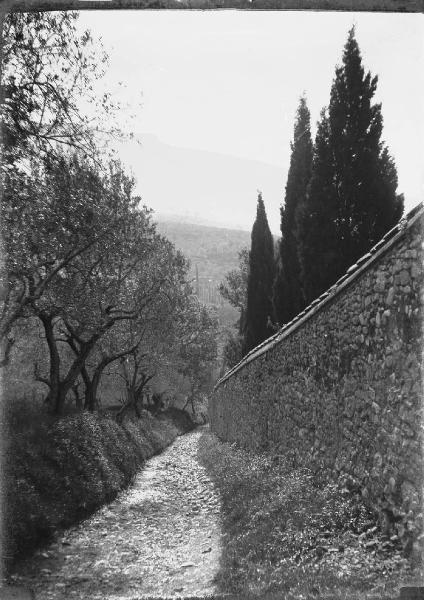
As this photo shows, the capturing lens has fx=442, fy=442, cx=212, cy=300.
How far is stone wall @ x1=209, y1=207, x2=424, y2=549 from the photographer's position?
18.4ft

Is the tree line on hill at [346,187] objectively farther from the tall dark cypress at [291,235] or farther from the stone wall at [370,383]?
the stone wall at [370,383]

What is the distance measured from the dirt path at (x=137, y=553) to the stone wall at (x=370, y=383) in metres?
2.79

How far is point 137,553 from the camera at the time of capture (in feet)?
28.5

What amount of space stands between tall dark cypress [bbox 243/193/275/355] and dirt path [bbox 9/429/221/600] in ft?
53.7

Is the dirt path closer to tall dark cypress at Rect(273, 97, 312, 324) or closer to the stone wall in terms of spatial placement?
the stone wall

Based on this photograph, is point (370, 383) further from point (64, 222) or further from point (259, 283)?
point (259, 283)

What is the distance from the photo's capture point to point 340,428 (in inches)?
323

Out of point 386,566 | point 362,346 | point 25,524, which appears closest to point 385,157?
point 362,346

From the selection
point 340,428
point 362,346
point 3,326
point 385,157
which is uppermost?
point 385,157

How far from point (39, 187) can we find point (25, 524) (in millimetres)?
6921

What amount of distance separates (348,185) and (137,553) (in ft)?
45.5

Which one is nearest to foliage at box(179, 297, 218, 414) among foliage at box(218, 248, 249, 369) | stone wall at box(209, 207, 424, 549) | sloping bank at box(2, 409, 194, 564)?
foliage at box(218, 248, 249, 369)

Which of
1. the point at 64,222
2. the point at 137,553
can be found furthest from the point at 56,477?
the point at 64,222

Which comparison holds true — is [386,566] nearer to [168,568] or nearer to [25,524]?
[168,568]
